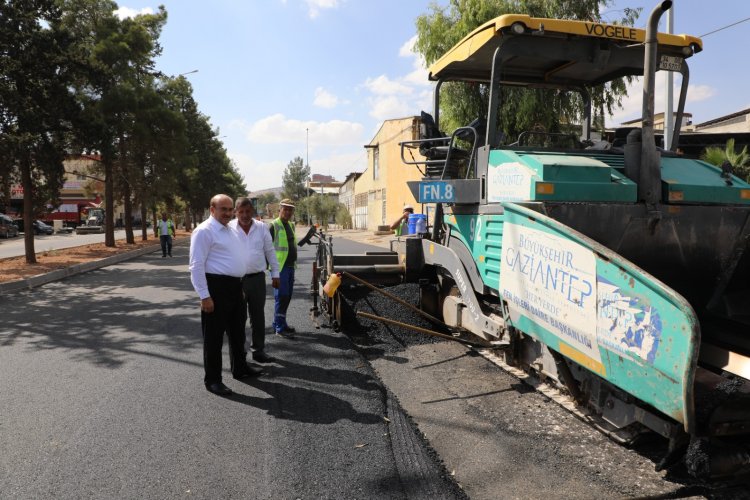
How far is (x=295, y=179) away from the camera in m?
92.6

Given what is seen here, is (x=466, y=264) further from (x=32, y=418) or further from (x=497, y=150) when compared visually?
(x=32, y=418)

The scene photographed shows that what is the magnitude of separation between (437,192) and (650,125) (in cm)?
185

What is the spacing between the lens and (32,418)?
3795mm

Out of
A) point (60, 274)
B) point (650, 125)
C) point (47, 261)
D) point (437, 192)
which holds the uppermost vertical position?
point (650, 125)

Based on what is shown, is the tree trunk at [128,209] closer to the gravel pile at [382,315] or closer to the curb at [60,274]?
the curb at [60,274]

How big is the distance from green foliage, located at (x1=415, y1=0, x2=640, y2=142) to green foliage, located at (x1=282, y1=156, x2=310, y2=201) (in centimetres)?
7607

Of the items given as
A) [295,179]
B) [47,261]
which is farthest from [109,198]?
[295,179]

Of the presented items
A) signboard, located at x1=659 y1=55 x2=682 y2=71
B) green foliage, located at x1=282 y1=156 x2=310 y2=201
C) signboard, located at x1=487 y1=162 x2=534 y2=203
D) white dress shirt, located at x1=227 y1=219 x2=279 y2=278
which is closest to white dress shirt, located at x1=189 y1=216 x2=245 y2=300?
white dress shirt, located at x1=227 y1=219 x2=279 y2=278

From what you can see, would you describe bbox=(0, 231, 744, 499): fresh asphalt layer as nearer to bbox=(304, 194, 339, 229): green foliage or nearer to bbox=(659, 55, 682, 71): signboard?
bbox=(659, 55, 682, 71): signboard

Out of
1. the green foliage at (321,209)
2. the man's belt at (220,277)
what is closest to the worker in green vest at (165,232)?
the man's belt at (220,277)

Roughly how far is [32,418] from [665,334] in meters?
4.17

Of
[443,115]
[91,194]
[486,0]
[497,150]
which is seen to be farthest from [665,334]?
[91,194]

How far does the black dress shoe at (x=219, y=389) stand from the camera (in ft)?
14.1

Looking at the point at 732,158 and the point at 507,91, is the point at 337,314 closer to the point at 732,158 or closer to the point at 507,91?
the point at 507,91
